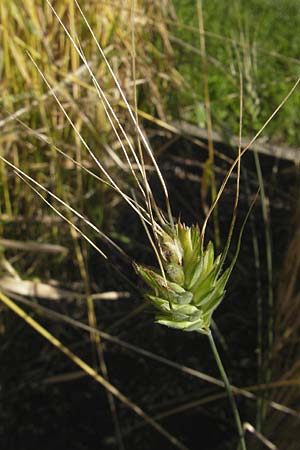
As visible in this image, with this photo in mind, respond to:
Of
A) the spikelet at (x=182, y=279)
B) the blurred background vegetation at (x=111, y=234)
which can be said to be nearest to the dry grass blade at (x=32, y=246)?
the blurred background vegetation at (x=111, y=234)

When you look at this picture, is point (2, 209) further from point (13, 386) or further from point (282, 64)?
point (282, 64)

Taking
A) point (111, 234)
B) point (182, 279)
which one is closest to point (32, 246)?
point (111, 234)

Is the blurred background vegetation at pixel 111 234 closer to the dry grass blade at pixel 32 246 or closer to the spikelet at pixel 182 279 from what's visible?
the dry grass blade at pixel 32 246

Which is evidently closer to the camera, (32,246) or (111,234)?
(32,246)

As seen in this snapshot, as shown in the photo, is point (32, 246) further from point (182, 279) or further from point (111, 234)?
point (182, 279)

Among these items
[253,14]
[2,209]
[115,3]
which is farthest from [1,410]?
[253,14]

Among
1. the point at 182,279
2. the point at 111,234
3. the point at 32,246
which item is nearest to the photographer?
the point at 182,279
